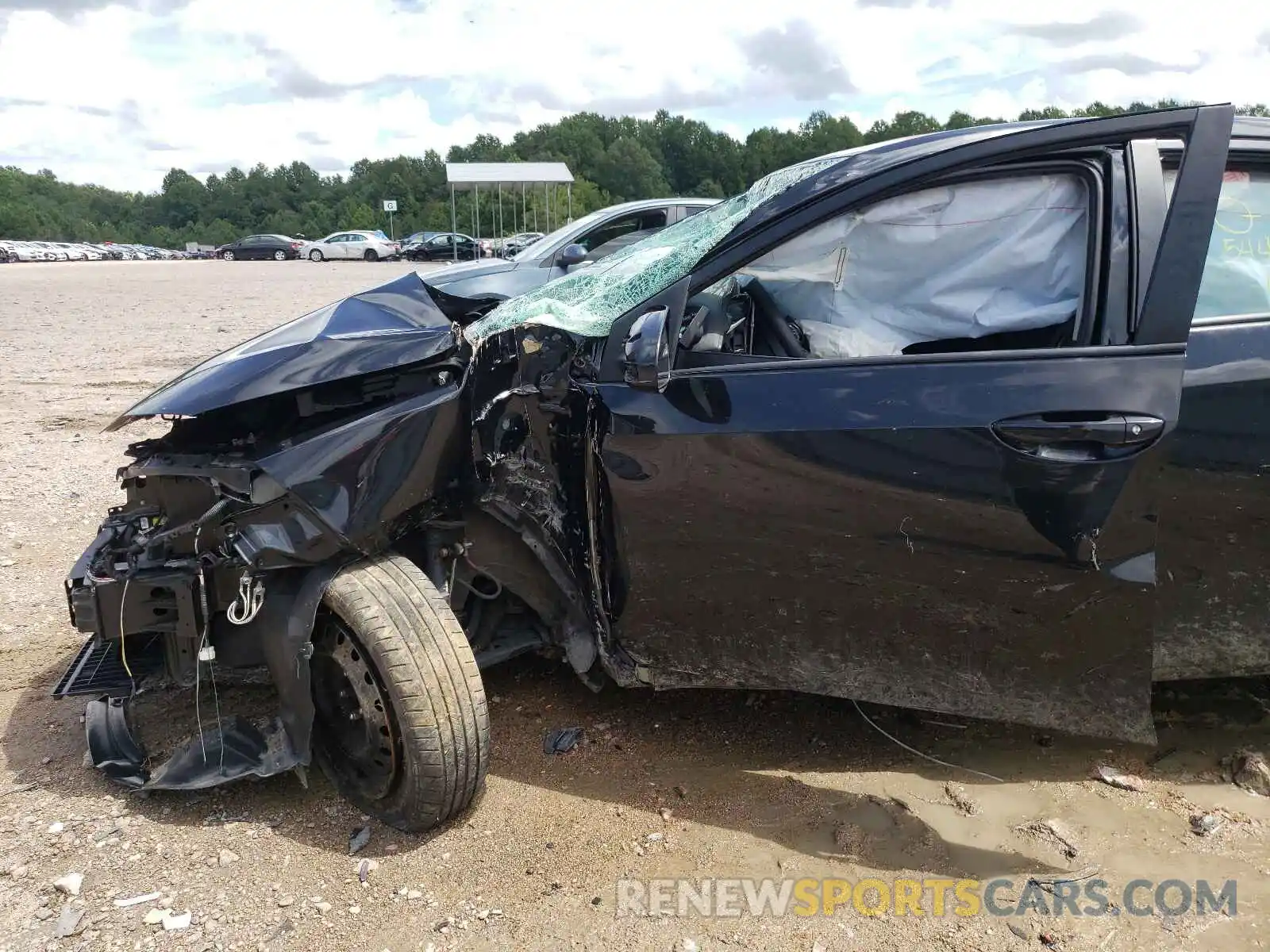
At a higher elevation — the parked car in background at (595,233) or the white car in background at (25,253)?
the white car in background at (25,253)

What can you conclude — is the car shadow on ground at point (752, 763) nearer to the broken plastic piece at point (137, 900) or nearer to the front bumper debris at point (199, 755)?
the front bumper debris at point (199, 755)

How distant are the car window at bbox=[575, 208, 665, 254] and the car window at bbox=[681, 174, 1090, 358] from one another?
22.3ft

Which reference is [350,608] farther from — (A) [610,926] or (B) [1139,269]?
(B) [1139,269]

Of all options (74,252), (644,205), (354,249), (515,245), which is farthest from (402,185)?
(644,205)

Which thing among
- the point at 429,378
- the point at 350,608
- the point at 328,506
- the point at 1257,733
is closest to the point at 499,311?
the point at 429,378

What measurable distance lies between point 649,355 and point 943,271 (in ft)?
2.76

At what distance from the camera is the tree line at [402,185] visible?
259 ft

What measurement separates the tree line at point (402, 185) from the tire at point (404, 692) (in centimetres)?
6462

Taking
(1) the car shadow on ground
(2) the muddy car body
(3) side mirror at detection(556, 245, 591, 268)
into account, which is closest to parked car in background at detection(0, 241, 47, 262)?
(3) side mirror at detection(556, 245, 591, 268)

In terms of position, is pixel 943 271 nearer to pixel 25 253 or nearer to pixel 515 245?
pixel 515 245

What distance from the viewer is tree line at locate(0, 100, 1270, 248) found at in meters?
79.1

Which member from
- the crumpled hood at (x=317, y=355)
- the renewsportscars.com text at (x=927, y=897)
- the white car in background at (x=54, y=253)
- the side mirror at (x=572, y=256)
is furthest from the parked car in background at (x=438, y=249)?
the renewsportscars.com text at (x=927, y=897)

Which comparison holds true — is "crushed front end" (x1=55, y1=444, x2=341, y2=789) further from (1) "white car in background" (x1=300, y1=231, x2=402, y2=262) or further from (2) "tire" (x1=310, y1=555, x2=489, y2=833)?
(1) "white car in background" (x1=300, y1=231, x2=402, y2=262)

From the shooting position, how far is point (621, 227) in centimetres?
972
